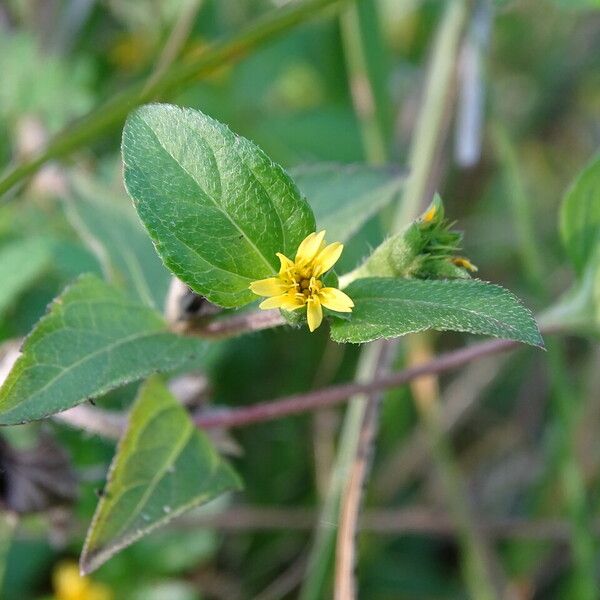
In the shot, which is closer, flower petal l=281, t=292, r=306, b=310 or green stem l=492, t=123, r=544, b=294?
flower petal l=281, t=292, r=306, b=310

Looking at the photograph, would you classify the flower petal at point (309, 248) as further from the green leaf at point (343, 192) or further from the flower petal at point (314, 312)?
the green leaf at point (343, 192)

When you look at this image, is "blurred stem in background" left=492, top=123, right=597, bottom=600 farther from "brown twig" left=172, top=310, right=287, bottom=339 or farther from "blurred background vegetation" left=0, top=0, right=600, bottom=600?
"brown twig" left=172, top=310, right=287, bottom=339

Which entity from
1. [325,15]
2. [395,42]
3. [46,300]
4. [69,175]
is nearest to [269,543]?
[46,300]

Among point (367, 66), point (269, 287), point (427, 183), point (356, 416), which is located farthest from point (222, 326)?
point (367, 66)

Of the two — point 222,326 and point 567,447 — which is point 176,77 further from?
point 567,447

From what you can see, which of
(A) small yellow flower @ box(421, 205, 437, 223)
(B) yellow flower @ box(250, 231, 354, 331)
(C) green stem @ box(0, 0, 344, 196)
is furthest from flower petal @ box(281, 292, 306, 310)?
(C) green stem @ box(0, 0, 344, 196)

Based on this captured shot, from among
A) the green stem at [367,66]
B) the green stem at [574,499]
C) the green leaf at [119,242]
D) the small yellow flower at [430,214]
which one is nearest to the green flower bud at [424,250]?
the small yellow flower at [430,214]

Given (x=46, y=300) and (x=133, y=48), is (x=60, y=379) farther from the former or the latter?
(x=133, y=48)
